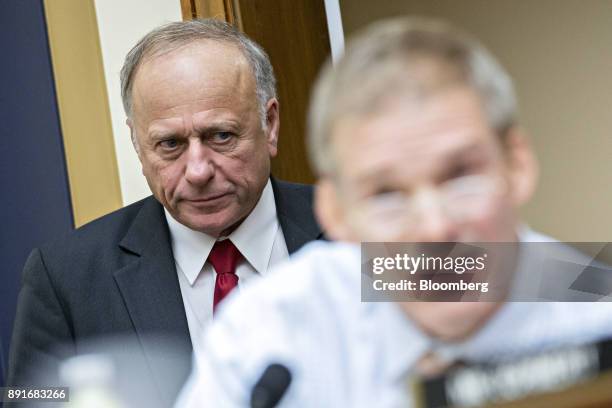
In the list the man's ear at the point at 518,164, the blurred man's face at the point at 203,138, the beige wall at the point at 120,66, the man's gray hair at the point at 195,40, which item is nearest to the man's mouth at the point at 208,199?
the blurred man's face at the point at 203,138

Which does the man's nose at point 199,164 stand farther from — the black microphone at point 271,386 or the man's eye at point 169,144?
the black microphone at point 271,386

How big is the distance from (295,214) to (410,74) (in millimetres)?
362

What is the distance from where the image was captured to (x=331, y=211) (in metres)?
0.62

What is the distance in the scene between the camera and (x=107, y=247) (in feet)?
3.63

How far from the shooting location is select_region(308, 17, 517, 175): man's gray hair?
0.59 meters

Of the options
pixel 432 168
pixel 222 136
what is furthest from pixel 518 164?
pixel 222 136

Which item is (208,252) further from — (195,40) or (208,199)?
(195,40)

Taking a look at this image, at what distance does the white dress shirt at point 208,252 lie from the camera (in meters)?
0.90

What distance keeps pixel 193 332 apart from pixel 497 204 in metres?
0.43

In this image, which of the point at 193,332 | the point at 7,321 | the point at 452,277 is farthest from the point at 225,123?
the point at 7,321

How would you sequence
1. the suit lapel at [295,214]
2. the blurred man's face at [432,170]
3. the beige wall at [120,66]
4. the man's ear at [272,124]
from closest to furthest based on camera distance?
the blurred man's face at [432,170] → the suit lapel at [295,214] → the man's ear at [272,124] → the beige wall at [120,66]

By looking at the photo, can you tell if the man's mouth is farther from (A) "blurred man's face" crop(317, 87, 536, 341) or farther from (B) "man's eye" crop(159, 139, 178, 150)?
(A) "blurred man's face" crop(317, 87, 536, 341)

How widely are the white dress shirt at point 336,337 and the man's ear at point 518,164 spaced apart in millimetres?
79

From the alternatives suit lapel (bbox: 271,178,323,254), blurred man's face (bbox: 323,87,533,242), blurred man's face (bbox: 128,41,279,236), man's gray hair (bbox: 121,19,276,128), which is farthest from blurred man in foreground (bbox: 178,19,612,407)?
man's gray hair (bbox: 121,19,276,128)
